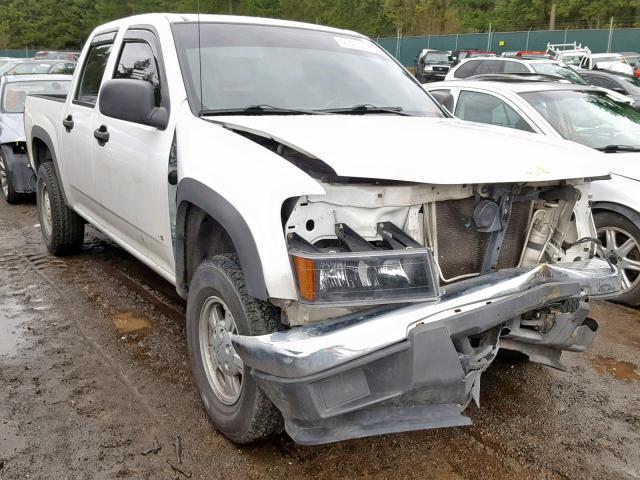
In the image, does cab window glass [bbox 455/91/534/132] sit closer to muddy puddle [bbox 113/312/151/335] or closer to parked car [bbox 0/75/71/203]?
muddy puddle [bbox 113/312/151/335]

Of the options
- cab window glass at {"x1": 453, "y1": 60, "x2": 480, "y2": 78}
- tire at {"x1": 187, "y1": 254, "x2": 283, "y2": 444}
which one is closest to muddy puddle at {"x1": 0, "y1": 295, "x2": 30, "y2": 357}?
tire at {"x1": 187, "y1": 254, "x2": 283, "y2": 444}

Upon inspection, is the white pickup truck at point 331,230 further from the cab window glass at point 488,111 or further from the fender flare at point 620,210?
the cab window glass at point 488,111

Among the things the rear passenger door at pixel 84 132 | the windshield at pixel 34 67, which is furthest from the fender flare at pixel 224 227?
the windshield at pixel 34 67

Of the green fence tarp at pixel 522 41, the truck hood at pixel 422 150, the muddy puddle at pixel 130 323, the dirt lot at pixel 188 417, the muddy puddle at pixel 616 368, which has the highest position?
the green fence tarp at pixel 522 41

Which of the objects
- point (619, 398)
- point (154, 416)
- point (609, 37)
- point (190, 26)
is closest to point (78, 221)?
point (190, 26)

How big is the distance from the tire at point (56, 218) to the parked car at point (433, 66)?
2225 cm

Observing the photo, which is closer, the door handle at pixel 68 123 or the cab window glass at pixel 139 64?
the cab window glass at pixel 139 64

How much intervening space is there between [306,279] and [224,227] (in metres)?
0.52

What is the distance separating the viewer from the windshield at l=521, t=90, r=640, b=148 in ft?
18.6

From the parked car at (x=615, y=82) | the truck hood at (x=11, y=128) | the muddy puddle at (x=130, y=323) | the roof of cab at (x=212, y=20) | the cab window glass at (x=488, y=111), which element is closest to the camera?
the roof of cab at (x=212, y=20)

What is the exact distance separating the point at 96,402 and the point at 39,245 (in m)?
3.71

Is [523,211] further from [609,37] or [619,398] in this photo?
[609,37]

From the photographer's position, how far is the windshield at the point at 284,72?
353cm

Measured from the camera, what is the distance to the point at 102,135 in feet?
13.7
